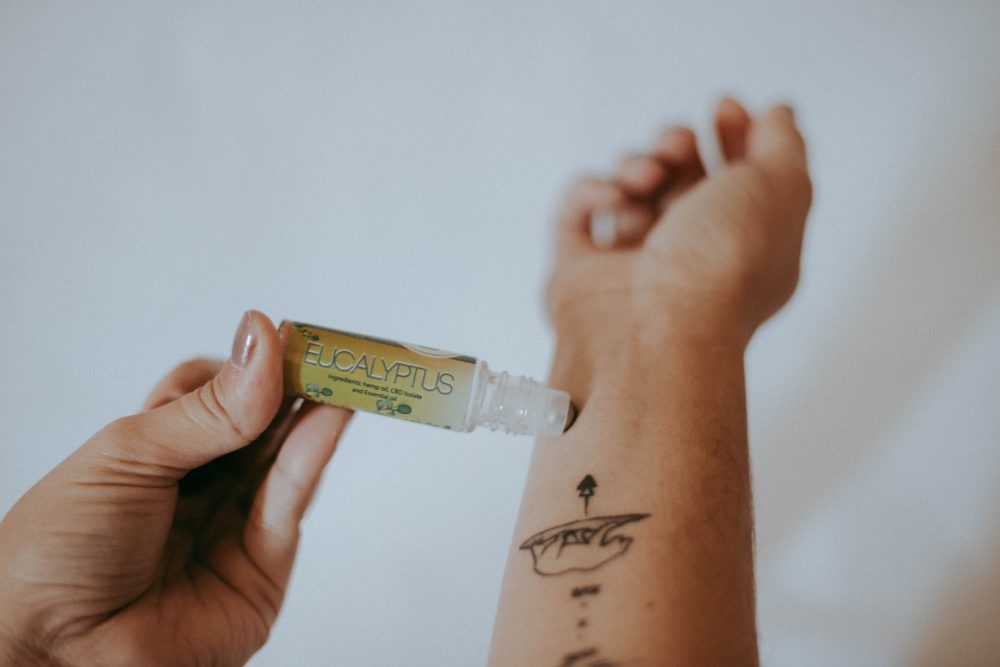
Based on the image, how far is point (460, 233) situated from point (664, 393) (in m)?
0.53

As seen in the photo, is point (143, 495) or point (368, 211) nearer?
point (143, 495)

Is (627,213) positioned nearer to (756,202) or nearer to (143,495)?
(756,202)

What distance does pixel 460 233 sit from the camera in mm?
1235

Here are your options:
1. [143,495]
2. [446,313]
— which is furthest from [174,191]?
[143,495]

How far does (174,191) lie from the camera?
123 centimetres

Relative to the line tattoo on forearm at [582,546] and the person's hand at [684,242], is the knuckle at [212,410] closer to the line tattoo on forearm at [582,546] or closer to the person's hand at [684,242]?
the line tattoo on forearm at [582,546]

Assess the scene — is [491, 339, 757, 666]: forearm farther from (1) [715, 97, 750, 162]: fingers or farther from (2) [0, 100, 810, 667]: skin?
(1) [715, 97, 750, 162]: fingers

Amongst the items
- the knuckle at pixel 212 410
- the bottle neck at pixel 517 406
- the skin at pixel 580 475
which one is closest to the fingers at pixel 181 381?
the skin at pixel 580 475

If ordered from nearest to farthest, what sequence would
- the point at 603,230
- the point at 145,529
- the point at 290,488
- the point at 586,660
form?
the point at 586,660 < the point at 145,529 < the point at 290,488 < the point at 603,230

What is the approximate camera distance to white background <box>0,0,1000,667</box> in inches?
42.6

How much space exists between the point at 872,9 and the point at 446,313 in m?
0.90

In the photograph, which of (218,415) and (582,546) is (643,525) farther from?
(218,415)

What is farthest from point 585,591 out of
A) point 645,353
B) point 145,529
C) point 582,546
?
point 145,529

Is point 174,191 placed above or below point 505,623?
above
